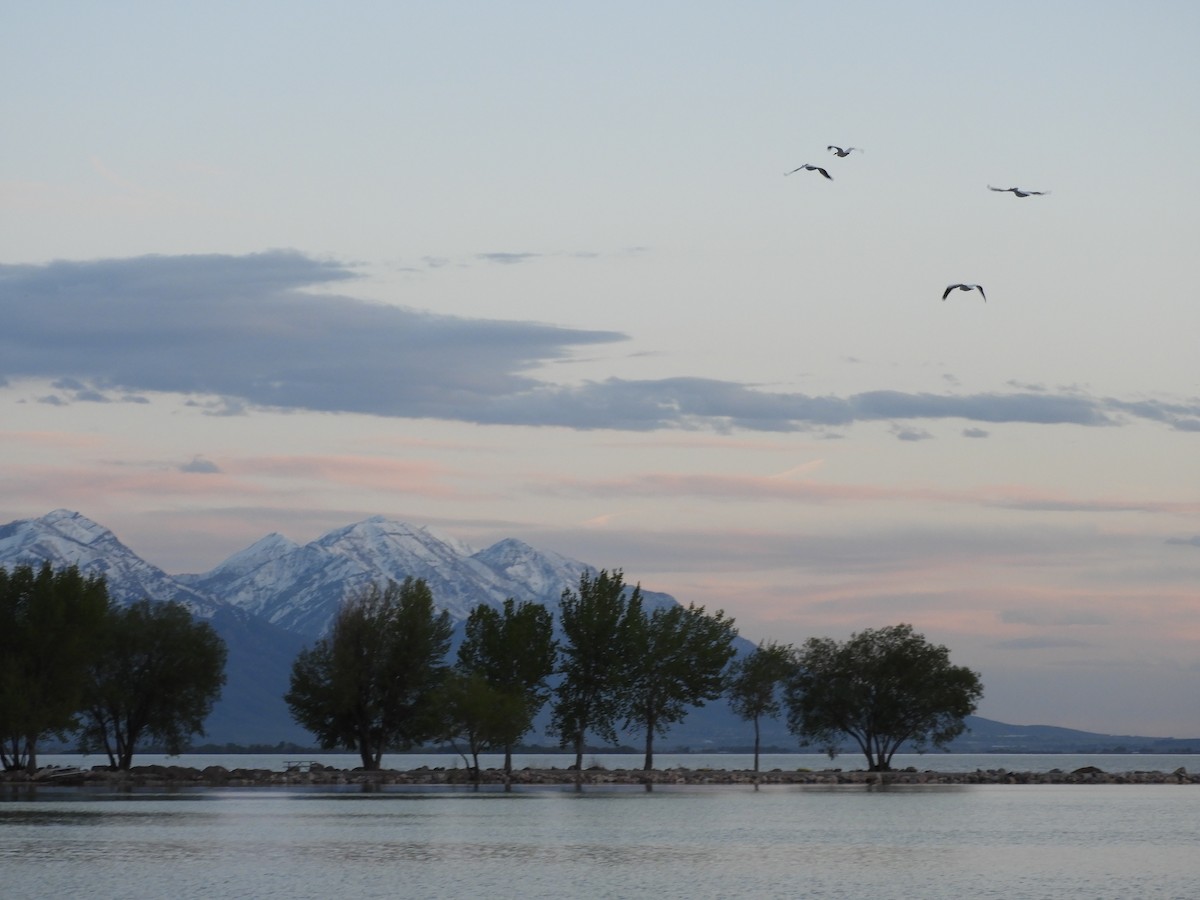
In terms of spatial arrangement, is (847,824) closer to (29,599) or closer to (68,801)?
(68,801)

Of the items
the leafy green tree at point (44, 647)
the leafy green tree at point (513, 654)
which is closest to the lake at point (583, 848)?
the leafy green tree at point (44, 647)

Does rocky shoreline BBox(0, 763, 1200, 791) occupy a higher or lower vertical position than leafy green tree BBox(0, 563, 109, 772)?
lower

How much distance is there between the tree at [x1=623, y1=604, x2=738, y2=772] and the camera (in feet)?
A: 338

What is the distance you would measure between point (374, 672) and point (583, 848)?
145ft

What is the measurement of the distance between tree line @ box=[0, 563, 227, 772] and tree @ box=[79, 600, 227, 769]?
57 millimetres

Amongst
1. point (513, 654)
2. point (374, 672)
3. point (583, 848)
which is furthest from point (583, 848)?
point (513, 654)

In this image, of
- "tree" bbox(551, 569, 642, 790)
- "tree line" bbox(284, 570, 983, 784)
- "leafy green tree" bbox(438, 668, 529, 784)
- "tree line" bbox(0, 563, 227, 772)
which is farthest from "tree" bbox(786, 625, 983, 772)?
"tree line" bbox(0, 563, 227, 772)

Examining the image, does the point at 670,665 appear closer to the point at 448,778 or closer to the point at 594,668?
the point at 594,668

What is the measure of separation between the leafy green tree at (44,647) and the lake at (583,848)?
385 centimetres

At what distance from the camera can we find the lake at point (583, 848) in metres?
42.8

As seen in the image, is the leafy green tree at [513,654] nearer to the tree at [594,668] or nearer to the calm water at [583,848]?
the tree at [594,668]

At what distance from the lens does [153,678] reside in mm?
94938

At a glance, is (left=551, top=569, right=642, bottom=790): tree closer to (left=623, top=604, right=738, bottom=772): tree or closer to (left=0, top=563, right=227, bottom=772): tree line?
(left=623, top=604, right=738, bottom=772): tree

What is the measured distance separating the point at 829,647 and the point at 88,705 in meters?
47.3
